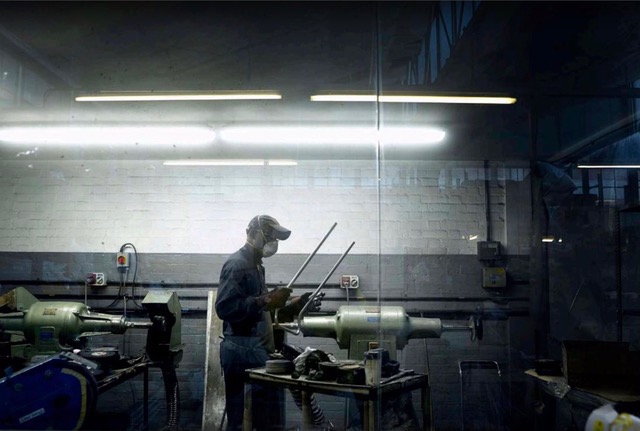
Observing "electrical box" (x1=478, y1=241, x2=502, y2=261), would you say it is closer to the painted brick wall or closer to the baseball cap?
the painted brick wall

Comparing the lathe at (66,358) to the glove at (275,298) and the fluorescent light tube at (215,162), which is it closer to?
the glove at (275,298)

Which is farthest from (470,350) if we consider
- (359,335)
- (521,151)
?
(521,151)

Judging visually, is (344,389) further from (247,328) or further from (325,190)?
(325,190)

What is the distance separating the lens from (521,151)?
389 cm

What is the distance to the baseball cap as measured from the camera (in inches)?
137

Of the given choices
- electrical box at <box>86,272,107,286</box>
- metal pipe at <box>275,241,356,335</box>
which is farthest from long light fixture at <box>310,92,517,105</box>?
electrical box at <box>86,272,107,286</box>

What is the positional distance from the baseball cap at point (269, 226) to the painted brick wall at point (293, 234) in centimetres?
10

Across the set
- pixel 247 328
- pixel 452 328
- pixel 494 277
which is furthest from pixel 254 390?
pixel 494 277

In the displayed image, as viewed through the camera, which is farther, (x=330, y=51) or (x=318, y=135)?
(x=318, y=135)

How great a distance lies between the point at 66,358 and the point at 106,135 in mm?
1722

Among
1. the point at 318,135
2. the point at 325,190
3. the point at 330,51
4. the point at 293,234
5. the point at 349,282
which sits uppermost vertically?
the point at 330,51

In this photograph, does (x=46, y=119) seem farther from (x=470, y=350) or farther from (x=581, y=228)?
(x=581, y=228)

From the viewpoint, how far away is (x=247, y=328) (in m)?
3.15

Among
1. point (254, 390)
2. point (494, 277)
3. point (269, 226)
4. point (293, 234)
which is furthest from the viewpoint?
point (494, 277)
